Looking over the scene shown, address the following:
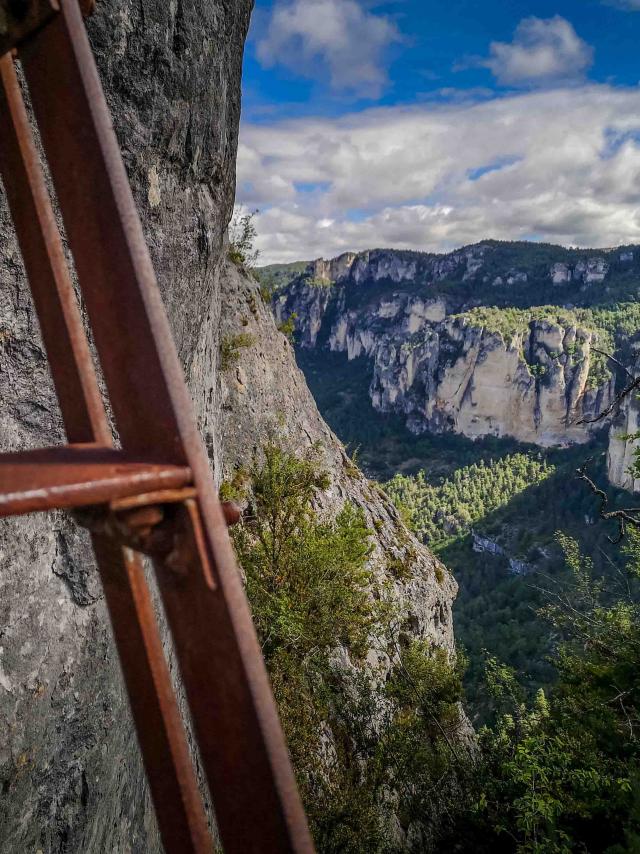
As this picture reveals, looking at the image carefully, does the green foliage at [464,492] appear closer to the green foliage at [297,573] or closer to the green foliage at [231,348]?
the green foliage at [231,348]

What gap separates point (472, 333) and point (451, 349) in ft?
24.4

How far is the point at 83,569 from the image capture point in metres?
3.73

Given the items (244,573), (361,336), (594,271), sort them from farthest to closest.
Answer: (361,336), (594,271), (244,573)

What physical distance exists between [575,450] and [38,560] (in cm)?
12728

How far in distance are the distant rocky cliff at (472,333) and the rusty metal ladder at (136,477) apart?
86.3m

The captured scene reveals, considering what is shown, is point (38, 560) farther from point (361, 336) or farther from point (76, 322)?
point (361, 336)

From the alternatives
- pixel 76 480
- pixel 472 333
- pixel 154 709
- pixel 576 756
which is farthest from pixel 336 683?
pixel 472 333

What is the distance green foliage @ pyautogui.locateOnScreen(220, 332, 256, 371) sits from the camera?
47.1ft

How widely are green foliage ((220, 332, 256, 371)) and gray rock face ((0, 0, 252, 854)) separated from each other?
8.83 m

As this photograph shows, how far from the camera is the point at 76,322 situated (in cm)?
163

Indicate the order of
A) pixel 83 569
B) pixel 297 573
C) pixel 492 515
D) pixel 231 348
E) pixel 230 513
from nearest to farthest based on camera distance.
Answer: pixel 230 513, pixel 83 569, pixel 297 573, pixel 231 348, pixel 492 515

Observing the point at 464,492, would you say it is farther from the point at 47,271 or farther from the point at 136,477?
the point at 136,477

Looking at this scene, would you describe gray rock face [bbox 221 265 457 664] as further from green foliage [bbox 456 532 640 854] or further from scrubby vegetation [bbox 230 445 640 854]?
green foliage [bbox 456 532 640 854]

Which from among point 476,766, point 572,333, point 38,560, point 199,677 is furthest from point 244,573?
point 572,333
